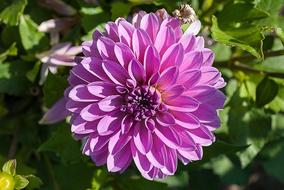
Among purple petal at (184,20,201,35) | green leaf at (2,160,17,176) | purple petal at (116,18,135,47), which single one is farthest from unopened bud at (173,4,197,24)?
green leaf at (2,160,17,176)

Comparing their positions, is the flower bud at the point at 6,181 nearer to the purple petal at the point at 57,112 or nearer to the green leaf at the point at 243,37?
the purple petal at the point at 57,112

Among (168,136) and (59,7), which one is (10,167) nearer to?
(168,136)

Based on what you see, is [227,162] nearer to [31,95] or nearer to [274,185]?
[274,185]

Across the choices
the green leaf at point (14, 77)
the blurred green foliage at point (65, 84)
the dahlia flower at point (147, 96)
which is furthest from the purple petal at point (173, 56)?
the green leaf at point (14, 77)

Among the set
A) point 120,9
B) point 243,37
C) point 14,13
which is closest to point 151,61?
point 243,37

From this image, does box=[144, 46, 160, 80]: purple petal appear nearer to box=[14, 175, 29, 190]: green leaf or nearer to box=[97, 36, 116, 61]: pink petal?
box=[97, 36, 116, 61]: pink petal

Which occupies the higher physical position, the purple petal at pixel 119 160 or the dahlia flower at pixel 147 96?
the dahlia flower at pixel 147 96
